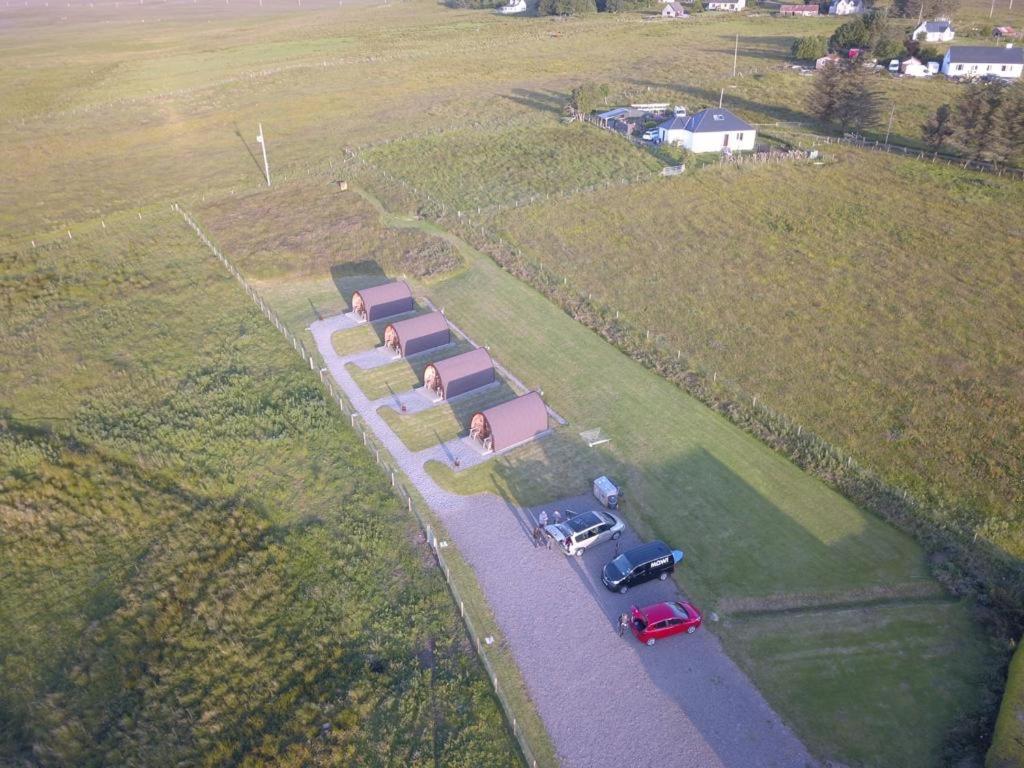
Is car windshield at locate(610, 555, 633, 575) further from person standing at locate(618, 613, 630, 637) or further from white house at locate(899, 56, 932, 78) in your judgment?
white house at locate(899, 56, 932, 78)

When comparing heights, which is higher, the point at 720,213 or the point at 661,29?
the point at 661,29

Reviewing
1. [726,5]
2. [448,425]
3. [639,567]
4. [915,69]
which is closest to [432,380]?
[448,425]

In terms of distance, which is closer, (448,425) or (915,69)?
(448,425)

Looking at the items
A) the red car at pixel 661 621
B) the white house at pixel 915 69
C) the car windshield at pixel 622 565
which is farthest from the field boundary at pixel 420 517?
the white house at pixel 915 69

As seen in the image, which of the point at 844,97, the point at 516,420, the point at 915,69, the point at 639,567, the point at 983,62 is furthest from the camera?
the point at 915,69

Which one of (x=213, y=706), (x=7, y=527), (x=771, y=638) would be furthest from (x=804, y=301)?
(x=7, y=527)

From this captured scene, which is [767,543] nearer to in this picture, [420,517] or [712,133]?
[420,517]

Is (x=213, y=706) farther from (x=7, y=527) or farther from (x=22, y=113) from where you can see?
(x=22, y=113)
